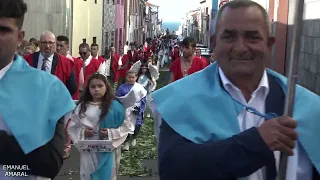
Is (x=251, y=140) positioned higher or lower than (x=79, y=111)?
higher

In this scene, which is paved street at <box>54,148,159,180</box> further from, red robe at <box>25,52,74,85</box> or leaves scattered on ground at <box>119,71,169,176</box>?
red robe at <box>25,52,74,85</box>

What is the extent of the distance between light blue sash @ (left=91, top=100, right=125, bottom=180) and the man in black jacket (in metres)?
3.78

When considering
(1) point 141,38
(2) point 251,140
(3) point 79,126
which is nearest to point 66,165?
(3) point 79,126

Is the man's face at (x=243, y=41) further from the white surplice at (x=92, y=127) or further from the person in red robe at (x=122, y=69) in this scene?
the person in red robe at (x=122, y=69)

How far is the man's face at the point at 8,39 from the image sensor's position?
94.4 inches

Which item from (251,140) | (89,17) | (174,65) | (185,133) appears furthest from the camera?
(89,17)

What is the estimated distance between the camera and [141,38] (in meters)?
66.2

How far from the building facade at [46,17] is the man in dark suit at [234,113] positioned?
14.0 meters

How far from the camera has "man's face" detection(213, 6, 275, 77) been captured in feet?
7.32

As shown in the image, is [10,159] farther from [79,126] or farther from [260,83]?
[79,126]

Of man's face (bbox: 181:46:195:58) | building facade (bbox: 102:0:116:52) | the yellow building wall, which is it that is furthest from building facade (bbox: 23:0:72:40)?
building facade (bbox: 102:0:116:52)

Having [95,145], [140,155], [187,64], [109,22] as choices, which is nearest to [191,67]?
[187,64]

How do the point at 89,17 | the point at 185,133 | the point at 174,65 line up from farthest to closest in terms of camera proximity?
1. the point at 89,17
2. the point at 174,65
3. the point at 185,133

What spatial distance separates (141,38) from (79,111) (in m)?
60.2
